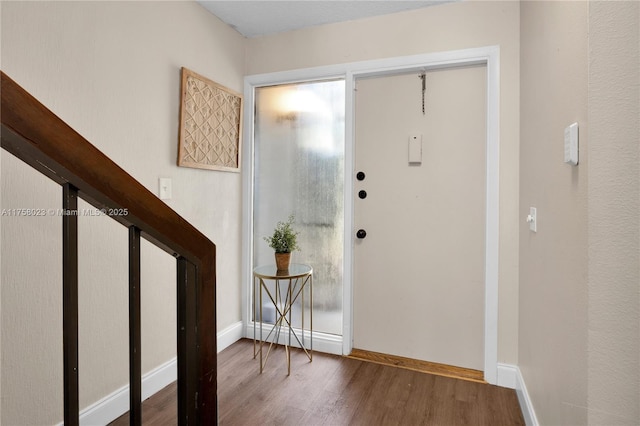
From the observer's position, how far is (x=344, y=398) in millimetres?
2049

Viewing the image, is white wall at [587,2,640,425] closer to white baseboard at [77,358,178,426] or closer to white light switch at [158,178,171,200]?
white baseboard at [77,358,178,426]

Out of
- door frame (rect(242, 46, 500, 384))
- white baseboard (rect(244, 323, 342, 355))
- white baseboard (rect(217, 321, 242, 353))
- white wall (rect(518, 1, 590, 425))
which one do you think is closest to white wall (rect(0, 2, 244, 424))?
door frame (rect(242, 46, 500, 384))

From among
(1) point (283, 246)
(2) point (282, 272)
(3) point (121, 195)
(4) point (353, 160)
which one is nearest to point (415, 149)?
(4) point (353, 160)

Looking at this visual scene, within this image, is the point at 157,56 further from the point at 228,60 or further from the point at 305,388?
the point at 305,388

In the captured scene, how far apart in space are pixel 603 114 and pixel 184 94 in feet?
6.82

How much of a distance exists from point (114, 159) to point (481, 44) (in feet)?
7.14

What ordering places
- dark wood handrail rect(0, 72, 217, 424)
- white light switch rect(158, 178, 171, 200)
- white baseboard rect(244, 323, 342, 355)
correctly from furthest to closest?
white baseboard rect(244, 323, 342, 355), white light switch rect(158, 178, 171, 200), dark wood handrail rect(0, 72, 217, 424)

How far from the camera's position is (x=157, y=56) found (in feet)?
6.86

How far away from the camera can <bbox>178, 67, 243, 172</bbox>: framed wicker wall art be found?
7.43ft

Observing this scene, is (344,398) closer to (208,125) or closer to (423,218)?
(423,218)

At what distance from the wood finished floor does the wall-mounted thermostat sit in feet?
4.65

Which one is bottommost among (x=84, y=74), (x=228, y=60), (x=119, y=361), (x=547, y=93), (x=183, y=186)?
(x=119, y=361)

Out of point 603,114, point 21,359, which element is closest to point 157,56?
point 21,359

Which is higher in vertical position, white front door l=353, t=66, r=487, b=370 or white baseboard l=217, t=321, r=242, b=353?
white front door l=353, t=66, r=487, b=370
